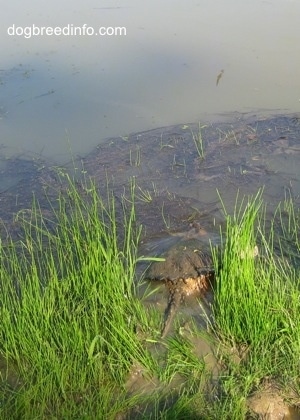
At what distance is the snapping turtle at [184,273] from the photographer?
9.78 ft

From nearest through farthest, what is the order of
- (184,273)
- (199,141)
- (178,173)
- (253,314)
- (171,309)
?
(253,314) → (171,309) → (184,273) → (178,173) → (199,141)

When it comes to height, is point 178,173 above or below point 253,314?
below

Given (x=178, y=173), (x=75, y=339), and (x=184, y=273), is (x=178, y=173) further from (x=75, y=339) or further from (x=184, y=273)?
(x=75, y=339)

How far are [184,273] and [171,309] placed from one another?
24 centimetres

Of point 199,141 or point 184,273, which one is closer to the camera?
point 184,273

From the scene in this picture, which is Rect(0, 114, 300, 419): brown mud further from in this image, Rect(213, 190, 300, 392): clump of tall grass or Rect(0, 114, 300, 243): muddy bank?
Rect(213, 190, 300, 392): clump of tall grass

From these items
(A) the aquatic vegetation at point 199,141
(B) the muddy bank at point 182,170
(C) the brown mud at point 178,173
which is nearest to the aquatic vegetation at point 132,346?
(C) the brown mud at point 178,173

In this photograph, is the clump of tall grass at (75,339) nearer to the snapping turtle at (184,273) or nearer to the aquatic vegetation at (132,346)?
the aquatic vegetation at (132,346)

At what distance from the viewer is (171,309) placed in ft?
9.33

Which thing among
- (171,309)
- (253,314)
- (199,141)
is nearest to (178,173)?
(199,141)

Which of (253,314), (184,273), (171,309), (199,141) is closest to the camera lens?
(253,314)

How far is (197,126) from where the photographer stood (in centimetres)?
496

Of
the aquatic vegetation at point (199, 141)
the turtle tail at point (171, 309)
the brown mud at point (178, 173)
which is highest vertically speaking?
the aquatic vegetation at point (199, 141)

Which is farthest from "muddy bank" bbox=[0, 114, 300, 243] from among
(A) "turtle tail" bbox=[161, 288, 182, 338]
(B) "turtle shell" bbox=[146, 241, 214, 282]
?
(A) "turtle tail" bbox=[161, 288, 182, 338]
